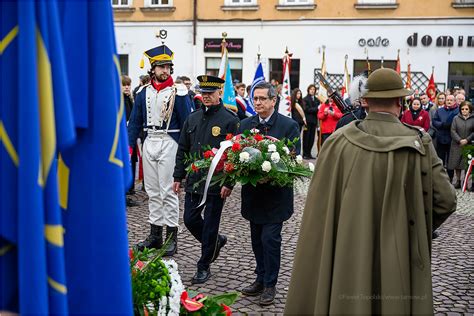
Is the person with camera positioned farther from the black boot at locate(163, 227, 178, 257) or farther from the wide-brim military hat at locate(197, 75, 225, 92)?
the wide-brim military hat at locate(197, 75, 225, 92)

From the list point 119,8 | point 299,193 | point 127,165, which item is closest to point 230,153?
point 127,165

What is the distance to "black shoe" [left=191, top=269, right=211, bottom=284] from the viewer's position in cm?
615

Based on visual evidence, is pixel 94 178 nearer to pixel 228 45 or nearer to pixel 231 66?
pixel 228 45

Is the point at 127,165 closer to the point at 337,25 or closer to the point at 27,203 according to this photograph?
the point at 27,203

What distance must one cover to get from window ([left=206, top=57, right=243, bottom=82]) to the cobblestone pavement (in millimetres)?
17692

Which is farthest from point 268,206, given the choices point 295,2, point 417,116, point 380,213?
point 295,2

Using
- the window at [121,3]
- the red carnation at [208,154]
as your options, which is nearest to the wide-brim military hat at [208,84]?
the red carnation at [208,154]

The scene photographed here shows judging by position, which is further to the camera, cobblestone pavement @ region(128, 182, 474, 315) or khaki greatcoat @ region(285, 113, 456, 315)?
cobblestone pavement @ region(128, 182, 474, 315)

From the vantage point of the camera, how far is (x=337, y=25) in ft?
84.0

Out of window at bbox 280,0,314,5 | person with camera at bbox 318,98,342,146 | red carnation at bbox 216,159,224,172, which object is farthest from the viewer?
window at bbox 280,0,314,5

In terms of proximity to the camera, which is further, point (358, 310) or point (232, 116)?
point (232, 116)

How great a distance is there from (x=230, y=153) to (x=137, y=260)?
1549 millimetres

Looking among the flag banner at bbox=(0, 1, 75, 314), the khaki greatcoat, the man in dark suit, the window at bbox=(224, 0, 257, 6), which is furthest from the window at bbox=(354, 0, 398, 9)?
the flag banner at bbox=(0, 1, 75, 314)

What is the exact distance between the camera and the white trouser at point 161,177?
7.12 meters
